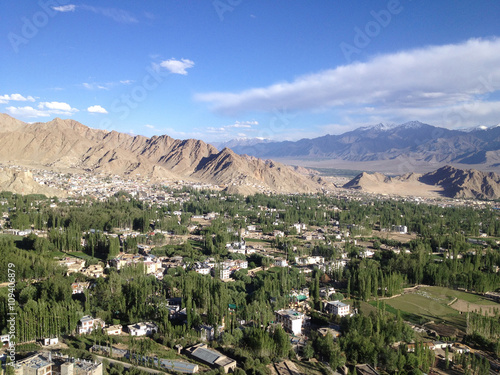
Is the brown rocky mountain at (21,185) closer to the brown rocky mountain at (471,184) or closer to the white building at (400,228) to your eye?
the white building at (400,228)

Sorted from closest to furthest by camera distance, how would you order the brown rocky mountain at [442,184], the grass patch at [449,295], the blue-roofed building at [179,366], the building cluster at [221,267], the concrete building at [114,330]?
the blue-roofed building at [179,366] → the concrete building at [114,330] → the grass patch at [449,295] → the building cluster at [221,267] → the brown rocky mountain at [442,184]

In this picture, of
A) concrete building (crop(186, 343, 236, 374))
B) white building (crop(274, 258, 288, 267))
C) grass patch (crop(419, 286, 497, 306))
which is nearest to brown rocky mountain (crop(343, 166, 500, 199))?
white building (crop(274, 258, 288, 267))

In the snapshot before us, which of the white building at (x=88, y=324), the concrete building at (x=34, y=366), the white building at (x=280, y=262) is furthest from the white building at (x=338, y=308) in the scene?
the concrete building at (x=34, y=366)

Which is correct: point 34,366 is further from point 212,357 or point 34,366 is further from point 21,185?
point 21,185

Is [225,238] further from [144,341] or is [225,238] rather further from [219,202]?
[219,202]

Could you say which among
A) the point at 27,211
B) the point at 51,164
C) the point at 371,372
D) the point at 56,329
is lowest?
→ the point at 371,372

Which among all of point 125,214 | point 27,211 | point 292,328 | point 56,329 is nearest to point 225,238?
point 125,214
